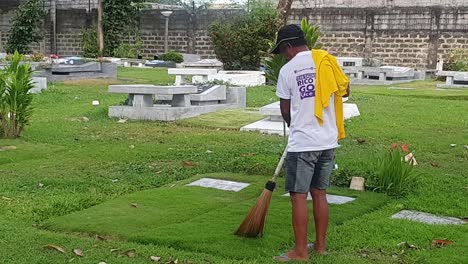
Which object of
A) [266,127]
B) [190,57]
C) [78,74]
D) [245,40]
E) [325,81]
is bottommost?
[266,127]

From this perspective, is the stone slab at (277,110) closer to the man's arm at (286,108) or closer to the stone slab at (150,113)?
the stone slab at (150,113)

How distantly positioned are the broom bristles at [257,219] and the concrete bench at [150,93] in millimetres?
6569

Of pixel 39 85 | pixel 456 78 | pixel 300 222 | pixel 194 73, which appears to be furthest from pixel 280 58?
pixel 456 78

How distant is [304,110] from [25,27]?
2786 cm

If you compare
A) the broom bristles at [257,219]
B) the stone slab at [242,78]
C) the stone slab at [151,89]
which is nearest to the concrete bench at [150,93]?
the stone slab at [151,89]

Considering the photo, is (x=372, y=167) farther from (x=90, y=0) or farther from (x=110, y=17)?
(x=90, y=0)

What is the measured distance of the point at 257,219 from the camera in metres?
4.49

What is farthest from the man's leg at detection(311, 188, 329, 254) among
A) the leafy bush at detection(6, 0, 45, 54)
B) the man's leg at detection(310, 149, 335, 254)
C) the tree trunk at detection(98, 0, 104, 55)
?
the leafy bush at detection(6, 0, 45, 54)

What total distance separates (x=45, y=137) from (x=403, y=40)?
1945 centimetres

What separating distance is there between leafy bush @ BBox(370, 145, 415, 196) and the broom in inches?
73.5

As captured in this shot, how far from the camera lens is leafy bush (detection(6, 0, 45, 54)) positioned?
29.5 metres

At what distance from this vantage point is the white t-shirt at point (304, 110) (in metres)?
4.08

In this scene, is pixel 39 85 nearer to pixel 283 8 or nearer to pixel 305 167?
pixel 283 8

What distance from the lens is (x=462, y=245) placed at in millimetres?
4508
